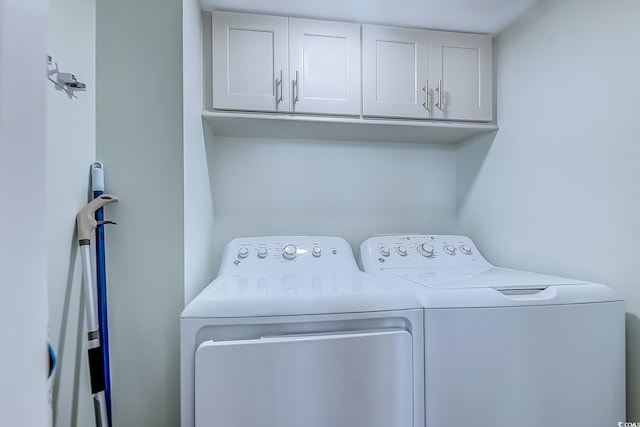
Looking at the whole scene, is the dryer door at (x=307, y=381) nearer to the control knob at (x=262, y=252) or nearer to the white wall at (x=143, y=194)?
the white wall at (x=143, y=194)

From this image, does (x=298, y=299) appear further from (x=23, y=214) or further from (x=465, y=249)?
(x=465, y=249)

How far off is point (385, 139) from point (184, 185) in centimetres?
122

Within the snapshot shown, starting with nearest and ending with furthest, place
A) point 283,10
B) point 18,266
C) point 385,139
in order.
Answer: point 18,266 → point 283,10 → point 385,139

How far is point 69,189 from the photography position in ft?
3.01

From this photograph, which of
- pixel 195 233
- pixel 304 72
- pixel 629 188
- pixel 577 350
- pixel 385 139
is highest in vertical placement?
pixel 304 72

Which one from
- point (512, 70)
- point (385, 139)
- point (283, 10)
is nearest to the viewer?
point (283, 10)

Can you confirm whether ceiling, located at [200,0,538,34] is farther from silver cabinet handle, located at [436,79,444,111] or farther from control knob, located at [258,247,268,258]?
control knob, located at [258,247,268,258]

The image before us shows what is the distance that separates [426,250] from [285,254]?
30.1 inches

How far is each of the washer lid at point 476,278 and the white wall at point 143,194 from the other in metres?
0.95

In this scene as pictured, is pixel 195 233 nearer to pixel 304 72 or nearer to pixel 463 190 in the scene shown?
pixel 304 72

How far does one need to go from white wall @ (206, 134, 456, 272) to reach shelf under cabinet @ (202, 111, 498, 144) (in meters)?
0.08

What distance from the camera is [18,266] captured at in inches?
14.4

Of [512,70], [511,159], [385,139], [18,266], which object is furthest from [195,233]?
[512,70]

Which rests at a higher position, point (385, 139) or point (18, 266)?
point (385, 139)
